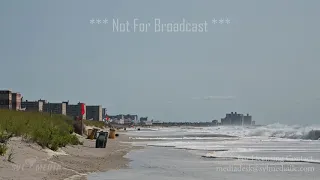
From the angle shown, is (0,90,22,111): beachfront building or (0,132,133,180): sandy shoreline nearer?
(0,132,133,180): sandy shoreline

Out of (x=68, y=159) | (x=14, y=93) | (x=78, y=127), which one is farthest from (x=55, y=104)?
(x=68, y=159)

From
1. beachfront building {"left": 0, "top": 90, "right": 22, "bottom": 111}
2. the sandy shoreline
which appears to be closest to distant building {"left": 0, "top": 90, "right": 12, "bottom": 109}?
beachfront building {"left": 0, "top": 90, "right": 22, "bottom": 111}

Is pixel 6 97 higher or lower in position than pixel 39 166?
higher

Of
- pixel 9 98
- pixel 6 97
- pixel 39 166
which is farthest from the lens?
pixel 6 97

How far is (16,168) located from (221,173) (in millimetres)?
6489

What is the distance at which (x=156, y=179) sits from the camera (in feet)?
47.9

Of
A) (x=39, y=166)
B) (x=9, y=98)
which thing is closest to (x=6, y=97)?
(x=9, y=98)

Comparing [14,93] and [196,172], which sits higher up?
[14,93]

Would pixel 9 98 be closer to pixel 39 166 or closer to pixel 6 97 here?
pixel 6 97

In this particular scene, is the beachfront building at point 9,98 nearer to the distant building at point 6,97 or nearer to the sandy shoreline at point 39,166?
the distant building at point 6,97

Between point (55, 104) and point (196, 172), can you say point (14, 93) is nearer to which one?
point (55, 104)

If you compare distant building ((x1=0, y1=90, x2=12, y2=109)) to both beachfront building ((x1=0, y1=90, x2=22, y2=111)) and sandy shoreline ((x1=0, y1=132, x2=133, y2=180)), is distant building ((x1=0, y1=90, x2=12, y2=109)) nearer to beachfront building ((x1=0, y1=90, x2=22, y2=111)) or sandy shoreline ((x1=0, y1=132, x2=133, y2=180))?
beachfront building ((x1=0, y1=90, x2=22, y2=111))

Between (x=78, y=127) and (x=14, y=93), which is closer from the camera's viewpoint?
(x=78, y=127)

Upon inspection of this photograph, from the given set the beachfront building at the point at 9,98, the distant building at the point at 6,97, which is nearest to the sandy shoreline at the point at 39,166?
the beachfront building at the point at 9,98
